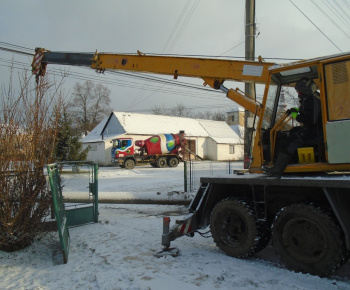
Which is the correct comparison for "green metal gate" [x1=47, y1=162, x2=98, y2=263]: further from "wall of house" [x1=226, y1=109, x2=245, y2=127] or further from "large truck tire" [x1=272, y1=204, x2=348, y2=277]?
"wall of house" [x1=226, y1=109, x2=245, y2=127]

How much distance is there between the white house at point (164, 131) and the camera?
34719mm

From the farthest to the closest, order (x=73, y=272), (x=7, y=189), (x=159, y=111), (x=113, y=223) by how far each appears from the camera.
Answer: (x=159, y=111) → (x=113, y=223) → (x=7, y=189) → (x=73, y=272)

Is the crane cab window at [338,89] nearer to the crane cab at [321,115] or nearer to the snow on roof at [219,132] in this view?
the crane cab at [321,115]

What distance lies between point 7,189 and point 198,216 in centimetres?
321

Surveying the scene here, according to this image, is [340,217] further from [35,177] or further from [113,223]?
[113,223]

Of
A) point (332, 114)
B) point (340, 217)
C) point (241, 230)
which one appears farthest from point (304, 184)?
point (241, 230)

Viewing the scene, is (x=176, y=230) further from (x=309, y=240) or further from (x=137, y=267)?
(x=309, y=240)

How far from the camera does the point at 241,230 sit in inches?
205

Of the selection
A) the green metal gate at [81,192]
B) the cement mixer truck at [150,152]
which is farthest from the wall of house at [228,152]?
the green metal gate at [81,192]

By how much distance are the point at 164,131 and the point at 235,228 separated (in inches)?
1276

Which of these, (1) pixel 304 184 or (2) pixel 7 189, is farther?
(2) pixel 7 189

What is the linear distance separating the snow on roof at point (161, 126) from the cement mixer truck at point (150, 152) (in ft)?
17.0

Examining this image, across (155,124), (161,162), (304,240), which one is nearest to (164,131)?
(155,124)

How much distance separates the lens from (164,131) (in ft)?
123
